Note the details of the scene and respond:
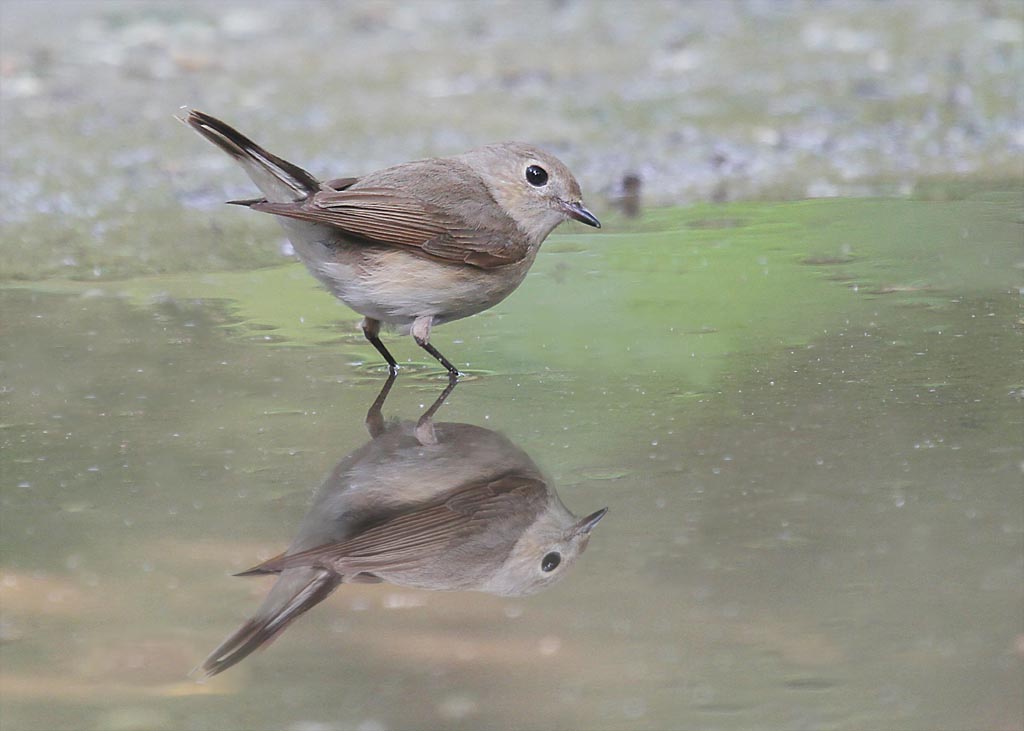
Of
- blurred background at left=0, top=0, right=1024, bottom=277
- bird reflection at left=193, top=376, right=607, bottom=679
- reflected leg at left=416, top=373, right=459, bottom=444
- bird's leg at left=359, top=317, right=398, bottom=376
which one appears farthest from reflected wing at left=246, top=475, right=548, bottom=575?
blurred background at left=0, top=0, right=1024, bottom=277

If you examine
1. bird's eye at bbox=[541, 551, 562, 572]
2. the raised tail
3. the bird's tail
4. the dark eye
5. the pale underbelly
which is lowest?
bird's eye at bbox=[541, 551, 562, 572]

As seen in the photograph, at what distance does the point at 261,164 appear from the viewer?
4770 millimetres

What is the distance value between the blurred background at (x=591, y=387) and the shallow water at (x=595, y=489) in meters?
0.01

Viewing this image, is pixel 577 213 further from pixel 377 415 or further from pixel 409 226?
pixel 377 415

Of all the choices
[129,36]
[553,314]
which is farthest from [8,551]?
[129,36]

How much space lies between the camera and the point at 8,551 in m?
3.61

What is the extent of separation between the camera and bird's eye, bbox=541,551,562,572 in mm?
3441

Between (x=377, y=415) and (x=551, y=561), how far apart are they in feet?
4.19

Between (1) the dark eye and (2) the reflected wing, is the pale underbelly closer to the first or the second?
(1) the dark eye

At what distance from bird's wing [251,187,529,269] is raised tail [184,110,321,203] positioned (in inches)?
2.4

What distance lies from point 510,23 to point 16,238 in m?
4.94

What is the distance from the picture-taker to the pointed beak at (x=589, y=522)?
362 cm

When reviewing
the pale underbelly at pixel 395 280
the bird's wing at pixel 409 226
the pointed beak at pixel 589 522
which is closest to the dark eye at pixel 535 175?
the bird's wing at pixel 409 226

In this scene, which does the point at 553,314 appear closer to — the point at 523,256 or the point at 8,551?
the point at 523,256
